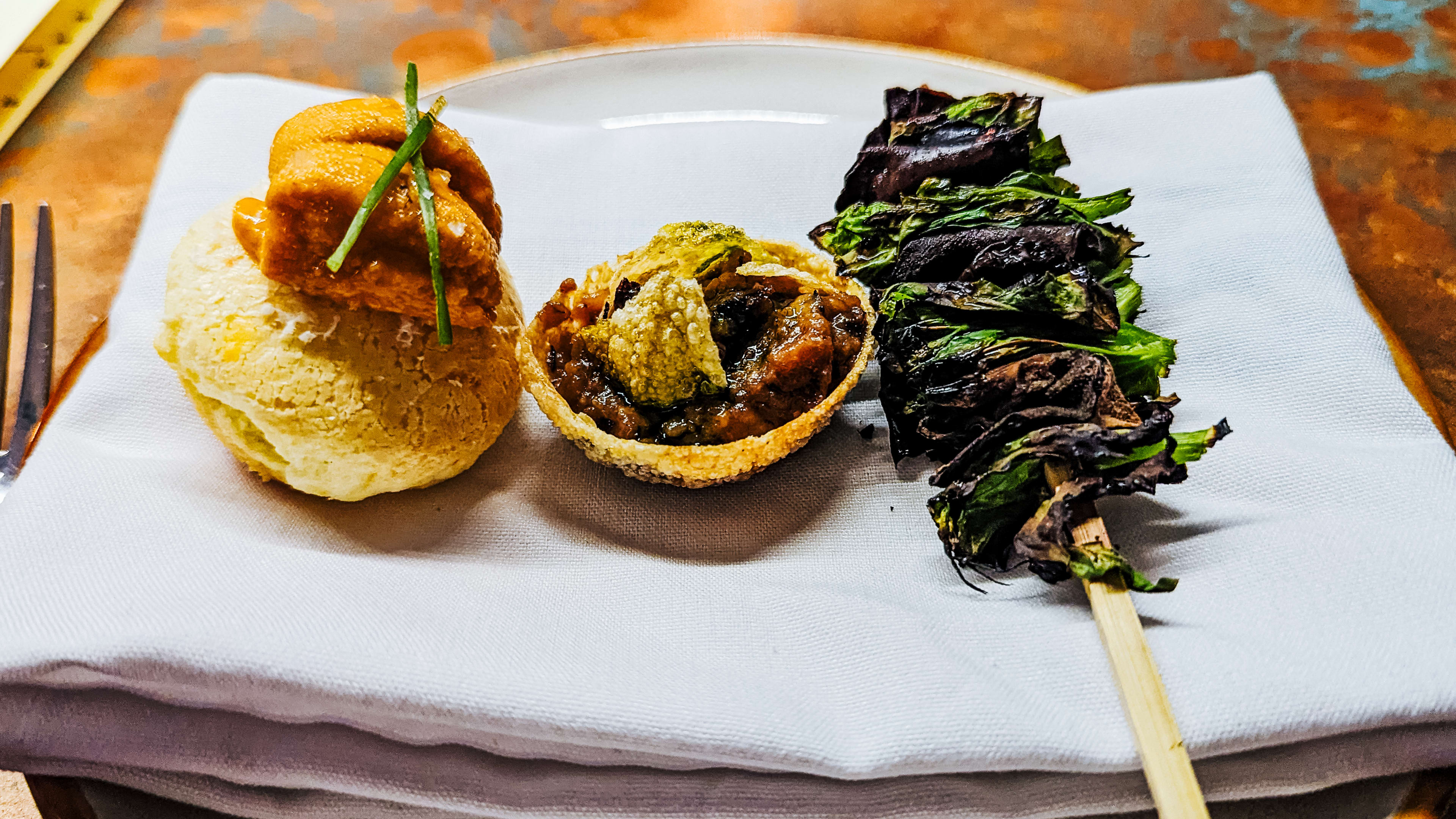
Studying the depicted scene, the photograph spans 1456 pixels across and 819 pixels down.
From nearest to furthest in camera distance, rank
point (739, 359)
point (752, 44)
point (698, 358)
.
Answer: point (698, 358), point (739, 359), point (752, 44)

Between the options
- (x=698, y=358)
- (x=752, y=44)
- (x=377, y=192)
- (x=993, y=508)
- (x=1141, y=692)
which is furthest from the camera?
(x=752, y=44)

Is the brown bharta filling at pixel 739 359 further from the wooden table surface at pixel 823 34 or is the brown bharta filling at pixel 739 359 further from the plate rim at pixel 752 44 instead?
the wooden table surface at pixel 823 34

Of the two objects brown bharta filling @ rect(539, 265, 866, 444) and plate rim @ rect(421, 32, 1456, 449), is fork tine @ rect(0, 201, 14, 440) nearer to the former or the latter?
plate rim @ rect(421, 32, 1456, 449)

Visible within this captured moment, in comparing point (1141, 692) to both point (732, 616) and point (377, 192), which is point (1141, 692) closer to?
point (732, 616)

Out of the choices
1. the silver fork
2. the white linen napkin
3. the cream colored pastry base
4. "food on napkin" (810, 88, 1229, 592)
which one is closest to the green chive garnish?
the cream colored pastry base

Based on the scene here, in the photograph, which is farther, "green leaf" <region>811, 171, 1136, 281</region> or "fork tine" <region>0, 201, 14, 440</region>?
"fork tine" <region>0, 201, 14, 440</region>

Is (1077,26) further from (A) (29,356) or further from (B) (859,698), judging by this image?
(A) (29,356)

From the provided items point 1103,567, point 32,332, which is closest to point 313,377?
point 32,332
